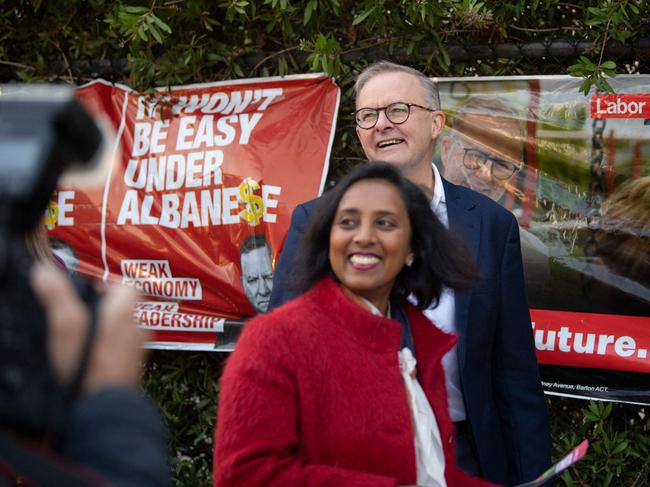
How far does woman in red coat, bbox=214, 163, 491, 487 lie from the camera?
7.48 ft

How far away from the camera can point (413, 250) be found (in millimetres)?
2719

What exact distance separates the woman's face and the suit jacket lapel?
57cm

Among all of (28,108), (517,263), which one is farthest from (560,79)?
(28,108)

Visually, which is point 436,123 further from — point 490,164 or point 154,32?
point 154,32

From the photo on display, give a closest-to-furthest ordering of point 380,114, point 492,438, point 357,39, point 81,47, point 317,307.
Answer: point 317,307 → point 492,438 → point 380,114 → point 357,39 → point 81,47

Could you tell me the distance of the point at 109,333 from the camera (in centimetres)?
133

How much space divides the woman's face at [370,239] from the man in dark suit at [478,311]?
43 centimetres

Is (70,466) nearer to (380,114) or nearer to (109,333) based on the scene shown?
(109,333)

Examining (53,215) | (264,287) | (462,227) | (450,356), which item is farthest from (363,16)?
(53,215)

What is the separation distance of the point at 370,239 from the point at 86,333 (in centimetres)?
129

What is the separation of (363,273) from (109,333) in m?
1.24

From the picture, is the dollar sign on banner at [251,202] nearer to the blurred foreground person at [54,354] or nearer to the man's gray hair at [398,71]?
the man's gray hair at [398,71]

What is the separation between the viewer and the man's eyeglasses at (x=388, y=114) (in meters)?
3.49

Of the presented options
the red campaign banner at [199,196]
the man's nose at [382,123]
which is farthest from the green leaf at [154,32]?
the man's nose at [382,123]
